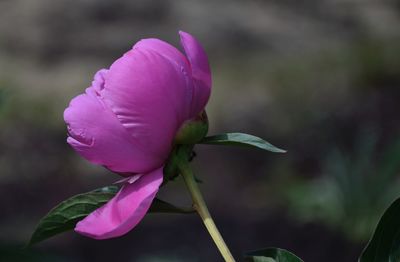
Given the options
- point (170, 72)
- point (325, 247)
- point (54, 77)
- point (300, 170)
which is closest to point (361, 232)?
point (325, 247)

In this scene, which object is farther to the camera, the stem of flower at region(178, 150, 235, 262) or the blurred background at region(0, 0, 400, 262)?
the blurred background at region(0, 0, 400, 262)

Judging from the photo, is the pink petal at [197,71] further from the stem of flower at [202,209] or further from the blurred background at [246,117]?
the blurred background at [246,117]

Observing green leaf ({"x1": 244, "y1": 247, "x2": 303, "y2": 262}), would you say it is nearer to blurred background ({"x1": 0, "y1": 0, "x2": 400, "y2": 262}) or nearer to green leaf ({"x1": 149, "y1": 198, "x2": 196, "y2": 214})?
green leaf ({"x1": 149, "y1": 198, "x2": 196, "y2": 214})

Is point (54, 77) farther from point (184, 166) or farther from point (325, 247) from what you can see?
point (184, 166)

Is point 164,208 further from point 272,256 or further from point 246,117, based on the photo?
point 246,117

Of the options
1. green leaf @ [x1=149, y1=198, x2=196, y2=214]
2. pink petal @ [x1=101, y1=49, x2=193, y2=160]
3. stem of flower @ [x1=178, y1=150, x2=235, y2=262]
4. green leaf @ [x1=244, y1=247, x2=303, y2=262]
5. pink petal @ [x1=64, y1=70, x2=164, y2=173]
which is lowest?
green leaf @ [x1=244, y1=247, x2=303, y2=262]

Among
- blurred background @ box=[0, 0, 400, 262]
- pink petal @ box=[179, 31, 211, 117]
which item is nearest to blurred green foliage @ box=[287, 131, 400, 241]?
blurred background @ box=[0, 0, 400, 262]

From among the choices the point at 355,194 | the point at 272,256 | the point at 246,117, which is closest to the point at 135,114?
the point at 272,256
